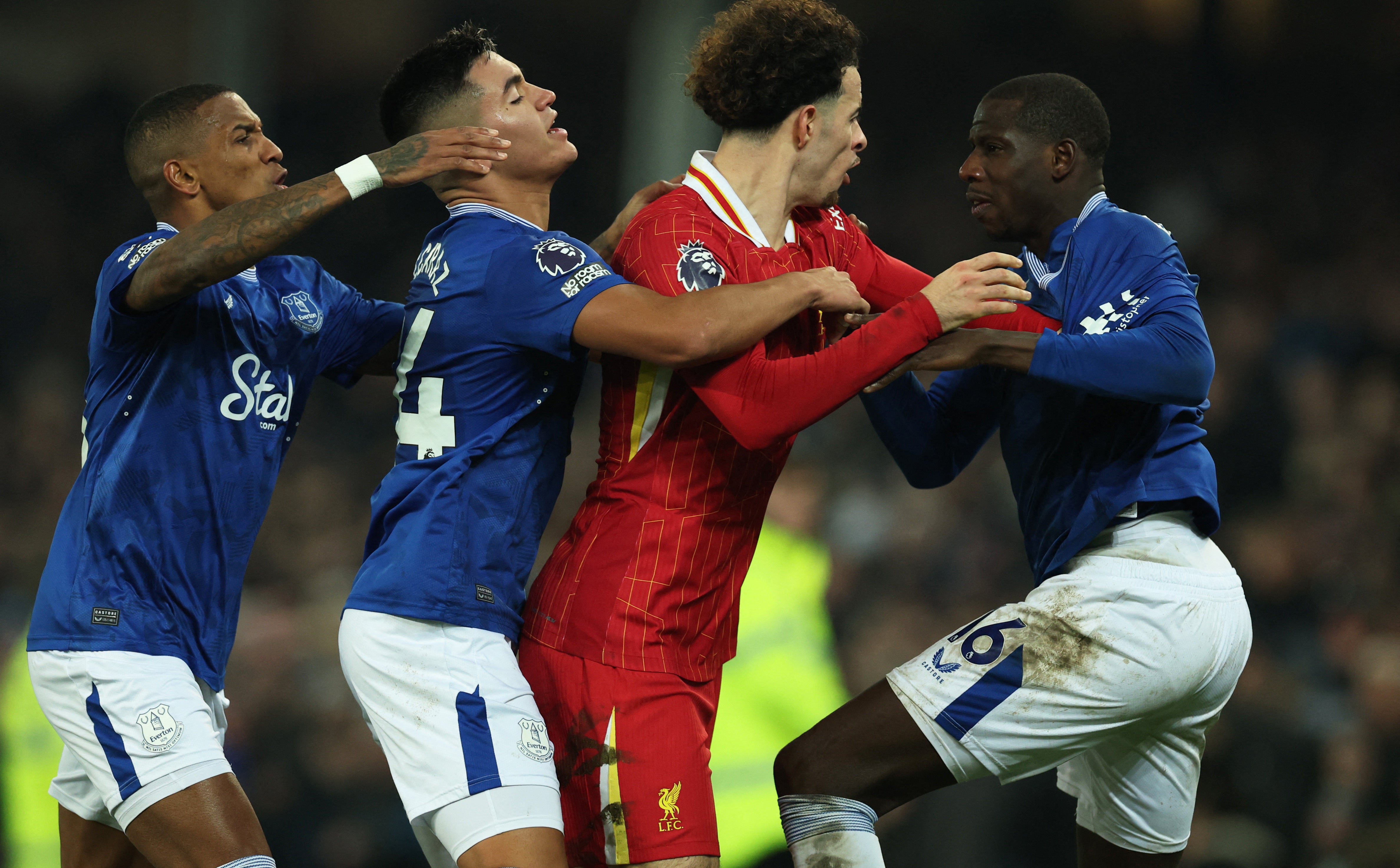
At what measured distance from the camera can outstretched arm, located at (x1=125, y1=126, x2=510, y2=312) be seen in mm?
2998

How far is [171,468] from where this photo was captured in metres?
3.23

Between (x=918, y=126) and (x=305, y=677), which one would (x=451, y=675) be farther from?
(x=918, y=126)

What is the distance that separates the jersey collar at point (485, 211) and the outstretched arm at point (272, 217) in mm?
104

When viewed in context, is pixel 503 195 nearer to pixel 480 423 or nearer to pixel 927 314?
pixel 480 423

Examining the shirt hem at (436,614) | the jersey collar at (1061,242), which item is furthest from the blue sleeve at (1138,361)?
the shirt hem at (436,614)

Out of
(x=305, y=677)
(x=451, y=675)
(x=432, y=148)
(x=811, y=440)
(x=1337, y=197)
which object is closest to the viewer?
(x=451, y=675)

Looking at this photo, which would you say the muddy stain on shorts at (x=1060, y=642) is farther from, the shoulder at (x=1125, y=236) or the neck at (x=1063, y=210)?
the neck at (x=1063, y=210)

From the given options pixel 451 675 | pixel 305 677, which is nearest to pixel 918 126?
pixel 305 677

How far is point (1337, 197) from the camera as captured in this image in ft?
25.1

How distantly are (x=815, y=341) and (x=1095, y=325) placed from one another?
0.69m

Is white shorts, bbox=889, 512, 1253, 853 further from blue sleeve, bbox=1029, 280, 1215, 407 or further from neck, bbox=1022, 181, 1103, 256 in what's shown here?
neck, bbox=1022, 181, 1103, 256

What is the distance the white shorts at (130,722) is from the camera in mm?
2992

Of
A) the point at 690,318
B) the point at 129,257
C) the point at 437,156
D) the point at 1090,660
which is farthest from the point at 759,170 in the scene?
the point at 129,257

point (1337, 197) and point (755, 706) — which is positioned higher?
point (1337, 197)
